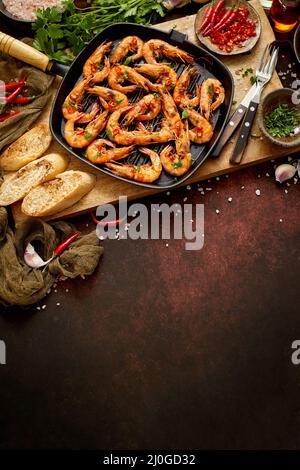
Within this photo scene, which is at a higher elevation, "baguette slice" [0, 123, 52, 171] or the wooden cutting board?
"baguette slice" [0, 123, 52, 171]

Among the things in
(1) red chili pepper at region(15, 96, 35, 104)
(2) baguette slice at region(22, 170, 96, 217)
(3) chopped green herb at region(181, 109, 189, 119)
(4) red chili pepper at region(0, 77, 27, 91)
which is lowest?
(2) baguette slice at region(22, 170, 96, 217)

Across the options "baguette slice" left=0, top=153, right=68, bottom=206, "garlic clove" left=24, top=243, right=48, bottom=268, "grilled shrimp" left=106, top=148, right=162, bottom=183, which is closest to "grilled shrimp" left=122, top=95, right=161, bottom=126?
"grilled shrimp" left=106, top=148, right=162, bottom=183

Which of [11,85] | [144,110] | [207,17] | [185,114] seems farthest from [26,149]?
[207,17]


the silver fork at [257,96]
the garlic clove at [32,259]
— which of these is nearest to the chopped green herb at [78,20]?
the silver fork at [257,96]

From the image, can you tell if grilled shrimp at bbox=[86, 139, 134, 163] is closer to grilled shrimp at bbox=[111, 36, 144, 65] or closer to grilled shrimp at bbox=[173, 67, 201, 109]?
grilled shrimp at bbox=[173, 67, 201, 109]

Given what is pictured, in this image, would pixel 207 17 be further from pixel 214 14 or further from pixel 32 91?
pixel 32 91
